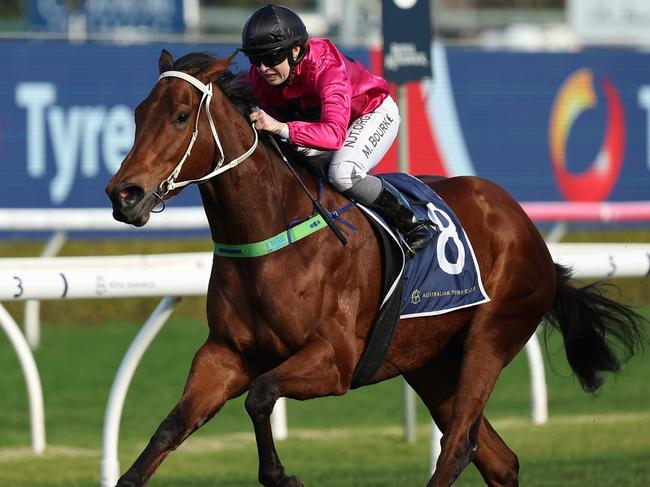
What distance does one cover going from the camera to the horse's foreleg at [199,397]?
13.1ft

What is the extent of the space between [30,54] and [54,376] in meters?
2.98

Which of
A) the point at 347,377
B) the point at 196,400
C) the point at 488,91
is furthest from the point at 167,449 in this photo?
the point at 488,91

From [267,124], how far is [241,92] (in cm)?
17

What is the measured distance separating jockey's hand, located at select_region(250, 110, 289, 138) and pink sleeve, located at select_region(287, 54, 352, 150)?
0.02m

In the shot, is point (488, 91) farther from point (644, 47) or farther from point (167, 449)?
point (167, 449)

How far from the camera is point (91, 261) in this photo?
5.77 metres

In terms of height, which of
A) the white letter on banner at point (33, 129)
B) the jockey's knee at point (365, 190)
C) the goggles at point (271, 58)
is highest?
the goggles at point (271, 58)

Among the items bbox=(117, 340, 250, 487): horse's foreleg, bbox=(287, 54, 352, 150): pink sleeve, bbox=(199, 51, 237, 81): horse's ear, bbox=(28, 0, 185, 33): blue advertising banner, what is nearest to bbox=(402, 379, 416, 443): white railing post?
bbox=(117, 340, 250, 487): horse's foreleg

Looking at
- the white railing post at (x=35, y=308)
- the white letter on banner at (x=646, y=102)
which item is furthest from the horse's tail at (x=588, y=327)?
the white letter on banner at (x=646, y=102)

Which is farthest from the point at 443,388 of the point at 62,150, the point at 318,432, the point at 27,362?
the point at 62,150

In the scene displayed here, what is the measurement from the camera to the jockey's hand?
418 cm

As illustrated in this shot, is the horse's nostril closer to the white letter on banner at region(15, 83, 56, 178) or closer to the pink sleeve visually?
the pink sleeve

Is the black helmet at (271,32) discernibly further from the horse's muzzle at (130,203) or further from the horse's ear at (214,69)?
the horse's muzzle at (130,203)

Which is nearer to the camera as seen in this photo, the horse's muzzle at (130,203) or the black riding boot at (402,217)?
the horse's muzzle at (130,203)
